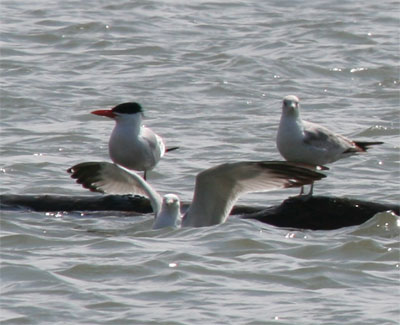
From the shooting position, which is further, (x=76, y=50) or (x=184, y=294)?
(x=76, y=50)

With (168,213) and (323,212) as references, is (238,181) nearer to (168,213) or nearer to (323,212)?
(168,213)

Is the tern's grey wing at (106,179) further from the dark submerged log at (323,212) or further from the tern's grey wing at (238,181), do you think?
the dark submerged log at (323,212)

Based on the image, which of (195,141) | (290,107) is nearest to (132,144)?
(290,107)

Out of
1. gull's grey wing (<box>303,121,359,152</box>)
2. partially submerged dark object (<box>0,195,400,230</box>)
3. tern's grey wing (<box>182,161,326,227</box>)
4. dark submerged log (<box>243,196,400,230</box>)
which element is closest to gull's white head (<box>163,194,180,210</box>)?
tern's grey wing (<box>182,161,326,227</box>)

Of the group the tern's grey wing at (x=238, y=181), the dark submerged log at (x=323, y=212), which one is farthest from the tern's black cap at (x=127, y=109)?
the dark submerged log at (x=323, y=212)

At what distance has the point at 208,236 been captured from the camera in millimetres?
9477

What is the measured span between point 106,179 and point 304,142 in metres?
1.50

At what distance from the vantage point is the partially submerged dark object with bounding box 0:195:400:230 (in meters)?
9.44

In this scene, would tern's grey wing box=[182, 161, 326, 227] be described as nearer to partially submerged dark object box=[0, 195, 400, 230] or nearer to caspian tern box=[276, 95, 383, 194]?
partially submerged dark object box=[0, 195, 400, 230]

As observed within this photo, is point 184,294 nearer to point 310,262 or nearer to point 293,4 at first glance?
point 310,262

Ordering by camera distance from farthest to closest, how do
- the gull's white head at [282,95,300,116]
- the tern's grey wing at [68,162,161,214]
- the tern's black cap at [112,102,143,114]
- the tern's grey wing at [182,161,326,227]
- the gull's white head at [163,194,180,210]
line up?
the tern's black cap at [112,102,143,114], the gull's white head at [282,95,300,116], the tern's grey wing at [68,162,161,214], the gull's white head at [163,194,180,210], the tern's grey wing at [182,161,326,227]

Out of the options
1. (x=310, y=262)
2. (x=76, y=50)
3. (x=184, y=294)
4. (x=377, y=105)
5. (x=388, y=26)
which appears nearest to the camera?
(x=184, y=294)

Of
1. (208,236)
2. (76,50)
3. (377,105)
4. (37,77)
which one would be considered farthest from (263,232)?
(76,50)

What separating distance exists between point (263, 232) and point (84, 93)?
6.26 metres
